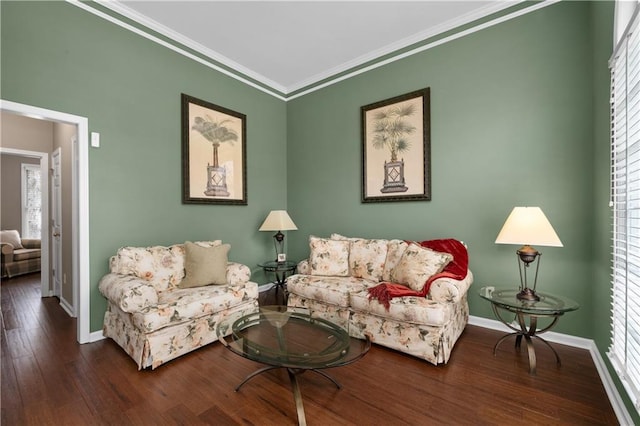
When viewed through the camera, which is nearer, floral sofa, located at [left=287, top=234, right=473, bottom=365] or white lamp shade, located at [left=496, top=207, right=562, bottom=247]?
white lamp shade, located at [left=496, top=207, right=562, bottom=247]

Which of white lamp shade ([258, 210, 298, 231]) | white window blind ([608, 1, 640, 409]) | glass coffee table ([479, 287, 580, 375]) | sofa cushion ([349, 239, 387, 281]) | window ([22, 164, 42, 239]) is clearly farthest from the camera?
window ([22, 164, 42, 239])

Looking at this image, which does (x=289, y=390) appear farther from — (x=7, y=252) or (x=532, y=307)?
(x=7, y=252)

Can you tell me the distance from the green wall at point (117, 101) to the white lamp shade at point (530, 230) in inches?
128

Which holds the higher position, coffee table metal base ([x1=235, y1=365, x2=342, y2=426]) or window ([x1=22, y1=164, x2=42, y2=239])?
window ([x1=22, y1=164, x2=42, y2=239])

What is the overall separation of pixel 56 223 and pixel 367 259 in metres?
4.30

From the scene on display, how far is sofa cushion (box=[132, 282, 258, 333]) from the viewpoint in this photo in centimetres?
219

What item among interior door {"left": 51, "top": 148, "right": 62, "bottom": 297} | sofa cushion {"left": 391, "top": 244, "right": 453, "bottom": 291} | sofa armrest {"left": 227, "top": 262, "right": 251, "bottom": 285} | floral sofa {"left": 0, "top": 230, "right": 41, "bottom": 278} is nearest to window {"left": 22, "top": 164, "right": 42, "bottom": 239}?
floral sofa {"left": 0, "top": 230, "right": 41, "bottom": 278}

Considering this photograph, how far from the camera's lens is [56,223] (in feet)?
12.9

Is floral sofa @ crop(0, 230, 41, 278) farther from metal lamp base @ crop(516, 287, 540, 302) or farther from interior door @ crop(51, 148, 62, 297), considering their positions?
metal lamp base @ crop(516, 287, 540, 302)

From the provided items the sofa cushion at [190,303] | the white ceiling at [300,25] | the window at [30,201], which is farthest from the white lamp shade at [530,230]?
the window at [30,201]

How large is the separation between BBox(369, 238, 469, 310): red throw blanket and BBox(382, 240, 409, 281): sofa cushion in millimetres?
217

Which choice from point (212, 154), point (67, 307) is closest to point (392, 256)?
point (212, 154)

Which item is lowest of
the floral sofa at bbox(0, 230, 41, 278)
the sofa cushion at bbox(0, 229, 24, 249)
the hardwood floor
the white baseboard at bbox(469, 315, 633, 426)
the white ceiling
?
the hardwood floor

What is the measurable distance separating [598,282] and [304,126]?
3886 mm
